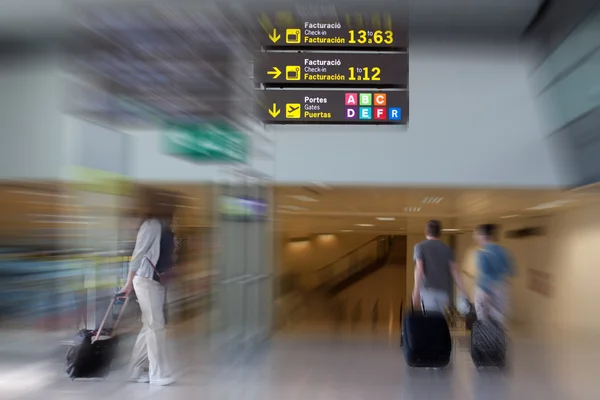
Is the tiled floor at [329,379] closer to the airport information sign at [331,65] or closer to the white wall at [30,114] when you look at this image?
the white wall at [30,114]

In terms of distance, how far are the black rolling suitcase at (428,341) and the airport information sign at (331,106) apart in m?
2.16

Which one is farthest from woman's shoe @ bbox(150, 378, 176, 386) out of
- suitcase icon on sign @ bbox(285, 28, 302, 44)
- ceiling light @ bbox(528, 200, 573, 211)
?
ceiling light @ bbox(528, 200, 573, 211)

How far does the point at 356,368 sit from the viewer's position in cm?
635

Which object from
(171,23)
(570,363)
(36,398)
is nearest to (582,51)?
(570,363)

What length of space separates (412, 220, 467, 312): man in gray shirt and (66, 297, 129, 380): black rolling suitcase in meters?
3.09

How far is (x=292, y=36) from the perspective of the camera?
19.8 ft

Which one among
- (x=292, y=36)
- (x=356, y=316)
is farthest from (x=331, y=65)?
(x=356, y=316)

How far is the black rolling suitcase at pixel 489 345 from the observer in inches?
246

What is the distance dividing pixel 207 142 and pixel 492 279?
11.0 ft

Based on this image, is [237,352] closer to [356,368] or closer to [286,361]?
[286,361]

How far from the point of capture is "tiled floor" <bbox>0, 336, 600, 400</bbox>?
5246 millimetres

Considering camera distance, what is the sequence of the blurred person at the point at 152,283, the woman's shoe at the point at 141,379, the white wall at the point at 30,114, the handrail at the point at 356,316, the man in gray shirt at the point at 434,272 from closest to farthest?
the blurred person at the point at 152,283 → the woman's shoe at the point at 141,379 → the man in gray shirt at the point at 434,272 → the white wall at the point at 30,114 → the handrail at the point at 356,316

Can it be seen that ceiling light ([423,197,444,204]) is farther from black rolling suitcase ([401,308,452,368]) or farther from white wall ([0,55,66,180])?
white wall ([0,55,66,180])

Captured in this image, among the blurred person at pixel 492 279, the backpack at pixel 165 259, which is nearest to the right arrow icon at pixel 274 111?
the backpack at pixel 165 259
